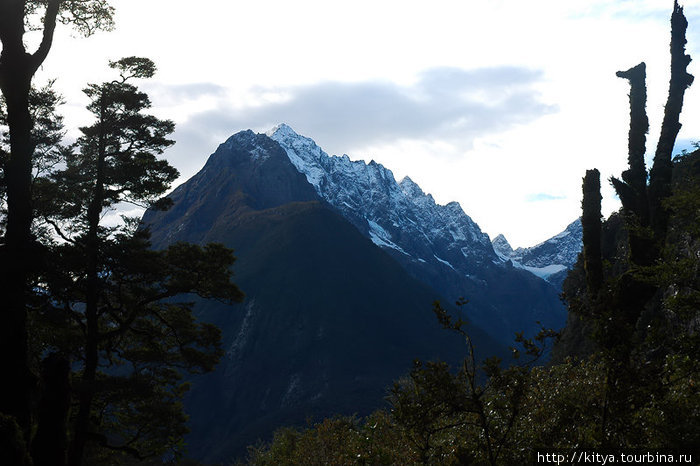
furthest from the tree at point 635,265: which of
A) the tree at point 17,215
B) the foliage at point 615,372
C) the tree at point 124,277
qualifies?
→ the tree at point 124,277

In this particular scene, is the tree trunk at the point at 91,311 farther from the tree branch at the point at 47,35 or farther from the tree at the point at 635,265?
the tree at the point at 635,265

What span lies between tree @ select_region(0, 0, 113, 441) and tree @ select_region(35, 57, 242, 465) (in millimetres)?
9194

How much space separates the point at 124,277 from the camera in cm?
2219

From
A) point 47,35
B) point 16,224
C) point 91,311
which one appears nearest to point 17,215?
point 16,224

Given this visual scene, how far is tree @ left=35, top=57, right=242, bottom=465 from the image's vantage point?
2070 centimetres

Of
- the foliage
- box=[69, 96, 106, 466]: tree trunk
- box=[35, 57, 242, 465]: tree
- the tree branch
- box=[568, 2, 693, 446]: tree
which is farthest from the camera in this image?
box=[35, 57, 242, 465]: tree

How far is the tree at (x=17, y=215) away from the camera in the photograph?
32.6 ft

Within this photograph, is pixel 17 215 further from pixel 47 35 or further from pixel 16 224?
pixel 47 35

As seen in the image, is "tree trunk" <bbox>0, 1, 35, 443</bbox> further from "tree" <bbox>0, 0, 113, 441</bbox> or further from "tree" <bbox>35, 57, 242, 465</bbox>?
"tree" <bbox>35, 57, 242, 465</bbox>

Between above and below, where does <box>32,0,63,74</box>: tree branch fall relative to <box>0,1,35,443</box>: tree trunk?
above

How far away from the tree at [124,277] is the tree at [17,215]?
919 centimetres

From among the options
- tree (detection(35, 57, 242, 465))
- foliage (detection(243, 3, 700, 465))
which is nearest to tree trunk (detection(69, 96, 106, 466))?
tree (detection(35, 57, 242, 465))

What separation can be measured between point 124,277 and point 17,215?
38.2 feet

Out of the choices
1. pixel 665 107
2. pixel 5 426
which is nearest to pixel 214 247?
pixel 5 426
